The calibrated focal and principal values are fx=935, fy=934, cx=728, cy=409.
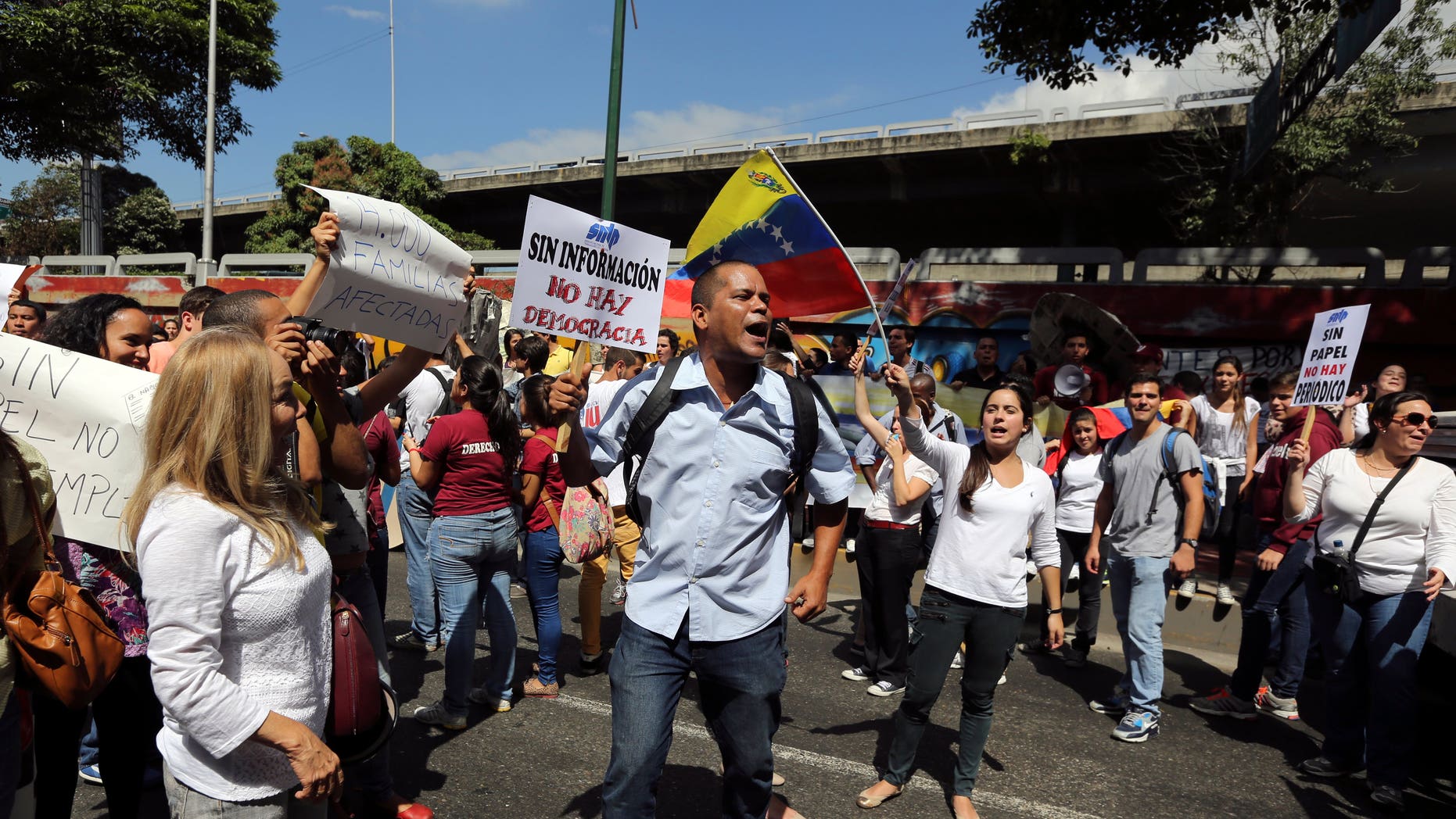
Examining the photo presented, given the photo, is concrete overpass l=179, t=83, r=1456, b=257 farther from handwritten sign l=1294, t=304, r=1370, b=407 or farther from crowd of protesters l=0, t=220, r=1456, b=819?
crowd of protesters l=0, t=220, r=1456, b=819

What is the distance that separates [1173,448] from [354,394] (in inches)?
165

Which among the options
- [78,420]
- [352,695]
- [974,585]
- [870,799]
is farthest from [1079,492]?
[78,420]

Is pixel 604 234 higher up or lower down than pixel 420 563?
higher up

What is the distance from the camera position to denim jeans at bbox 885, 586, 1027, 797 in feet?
13.0

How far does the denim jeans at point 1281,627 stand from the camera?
525 centimetres

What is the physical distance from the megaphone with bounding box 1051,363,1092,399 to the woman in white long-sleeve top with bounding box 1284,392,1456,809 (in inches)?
149

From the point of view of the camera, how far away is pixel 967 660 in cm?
401

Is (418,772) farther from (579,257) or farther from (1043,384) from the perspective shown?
(1043,384)

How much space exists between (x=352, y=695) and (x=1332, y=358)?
5.53 m

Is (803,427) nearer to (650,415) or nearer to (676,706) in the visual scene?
(650,415)

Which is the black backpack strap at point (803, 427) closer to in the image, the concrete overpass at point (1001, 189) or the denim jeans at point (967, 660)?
the denim jeans at point (967, 660)

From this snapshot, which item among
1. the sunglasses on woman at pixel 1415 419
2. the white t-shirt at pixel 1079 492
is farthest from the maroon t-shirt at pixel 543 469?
the sunglasses on woman at pixel 1415 419

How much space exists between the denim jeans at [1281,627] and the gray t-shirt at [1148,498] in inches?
25.2

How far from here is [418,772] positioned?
417 centimetres
